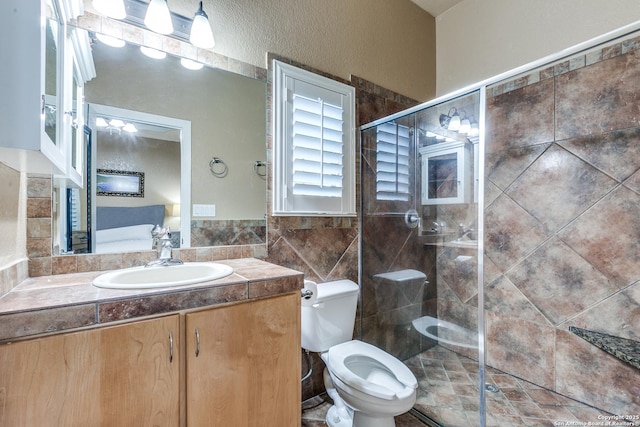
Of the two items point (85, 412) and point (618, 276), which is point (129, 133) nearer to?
point (85, 412)

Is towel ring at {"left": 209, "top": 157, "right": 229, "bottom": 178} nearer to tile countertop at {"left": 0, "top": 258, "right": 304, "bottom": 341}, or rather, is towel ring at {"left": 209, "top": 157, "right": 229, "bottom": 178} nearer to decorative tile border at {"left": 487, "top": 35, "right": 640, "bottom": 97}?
tile countertop at {"left": 0, "top": 258, "right": 304, "bottom": 341}

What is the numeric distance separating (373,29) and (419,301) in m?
2.05

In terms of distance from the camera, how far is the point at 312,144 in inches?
71.8

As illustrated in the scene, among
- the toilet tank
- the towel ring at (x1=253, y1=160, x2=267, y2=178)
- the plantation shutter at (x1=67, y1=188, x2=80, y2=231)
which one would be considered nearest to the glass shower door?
the toilet tank

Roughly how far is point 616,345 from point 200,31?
108 inches

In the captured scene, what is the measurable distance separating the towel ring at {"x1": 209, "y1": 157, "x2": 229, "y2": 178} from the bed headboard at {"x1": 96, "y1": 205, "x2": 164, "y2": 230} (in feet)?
1.03

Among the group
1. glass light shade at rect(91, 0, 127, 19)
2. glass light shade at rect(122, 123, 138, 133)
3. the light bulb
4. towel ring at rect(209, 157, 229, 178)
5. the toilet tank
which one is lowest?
the toilet tank

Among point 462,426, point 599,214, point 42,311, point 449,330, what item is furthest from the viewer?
point 449,330

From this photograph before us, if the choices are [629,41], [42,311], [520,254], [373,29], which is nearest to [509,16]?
[629,41]

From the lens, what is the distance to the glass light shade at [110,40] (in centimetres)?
127

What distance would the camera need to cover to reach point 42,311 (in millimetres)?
746

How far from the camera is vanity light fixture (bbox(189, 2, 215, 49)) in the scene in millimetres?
1396

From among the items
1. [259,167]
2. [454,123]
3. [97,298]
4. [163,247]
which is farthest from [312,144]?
[97,298]

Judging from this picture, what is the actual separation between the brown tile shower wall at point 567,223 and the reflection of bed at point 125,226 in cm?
189
